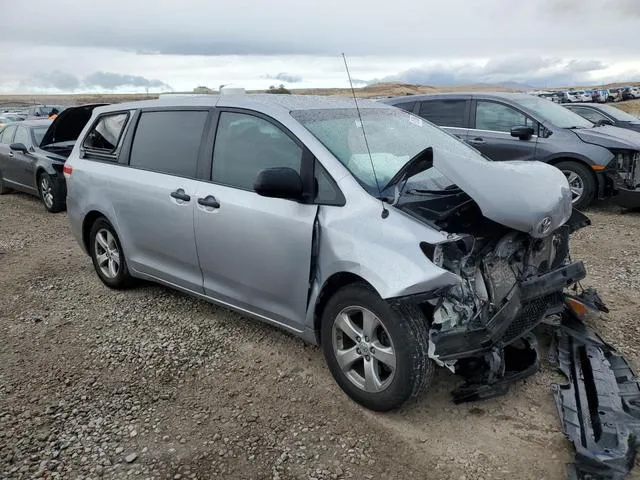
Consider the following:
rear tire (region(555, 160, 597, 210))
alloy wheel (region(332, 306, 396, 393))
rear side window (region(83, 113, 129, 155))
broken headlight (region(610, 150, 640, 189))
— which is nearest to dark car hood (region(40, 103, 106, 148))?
rear side window (region(83, 113, 129, 155))

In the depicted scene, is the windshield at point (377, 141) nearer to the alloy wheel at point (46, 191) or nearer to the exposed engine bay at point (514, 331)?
the exposed engine bay at point (514, 331)

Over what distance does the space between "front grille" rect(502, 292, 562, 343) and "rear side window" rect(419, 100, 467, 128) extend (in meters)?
5.87

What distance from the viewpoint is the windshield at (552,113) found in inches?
328

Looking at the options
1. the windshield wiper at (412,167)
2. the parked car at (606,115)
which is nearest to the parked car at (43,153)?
the windshield wiper at (412,167)

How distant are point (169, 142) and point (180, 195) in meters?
0.57

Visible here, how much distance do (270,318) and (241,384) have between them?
0.47 metres

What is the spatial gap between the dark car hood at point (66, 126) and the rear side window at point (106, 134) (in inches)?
191

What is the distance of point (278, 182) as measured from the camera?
10.6 ft

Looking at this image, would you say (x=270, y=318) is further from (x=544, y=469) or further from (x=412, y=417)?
(x=544, y=469)

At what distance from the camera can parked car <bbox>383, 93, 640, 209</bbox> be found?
7.73 meters

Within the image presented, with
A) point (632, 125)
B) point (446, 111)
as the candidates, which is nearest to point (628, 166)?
point (446, 111)

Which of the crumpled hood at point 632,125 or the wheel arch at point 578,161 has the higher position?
the crumpled hood at point 632,125

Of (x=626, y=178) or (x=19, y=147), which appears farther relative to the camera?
(x=19, y=147)

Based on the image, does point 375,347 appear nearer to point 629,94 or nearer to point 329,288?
point 329,288
